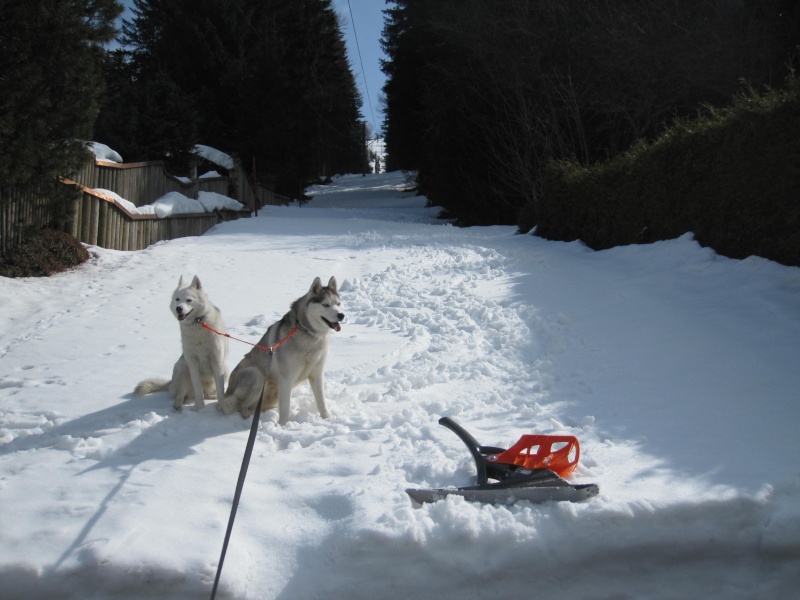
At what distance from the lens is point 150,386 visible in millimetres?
5812

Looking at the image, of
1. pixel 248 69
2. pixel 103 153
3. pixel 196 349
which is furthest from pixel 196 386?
pixel 248 69

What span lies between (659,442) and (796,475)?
0.87m

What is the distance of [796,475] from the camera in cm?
383

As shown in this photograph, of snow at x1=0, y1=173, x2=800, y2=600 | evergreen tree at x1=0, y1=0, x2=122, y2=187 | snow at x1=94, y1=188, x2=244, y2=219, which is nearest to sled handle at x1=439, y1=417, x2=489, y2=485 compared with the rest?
snow at x1=0, y1=173, x2=800, y2=600

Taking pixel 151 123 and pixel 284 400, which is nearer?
pixel 284 400

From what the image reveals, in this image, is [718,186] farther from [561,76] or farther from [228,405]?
[561,76]

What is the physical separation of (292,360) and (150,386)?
167cm

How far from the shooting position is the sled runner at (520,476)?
3.66 meters

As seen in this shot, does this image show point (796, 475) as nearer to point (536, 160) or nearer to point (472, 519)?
point (472, 519)

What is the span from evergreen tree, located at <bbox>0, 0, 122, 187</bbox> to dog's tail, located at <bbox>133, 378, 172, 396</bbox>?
20.1ft

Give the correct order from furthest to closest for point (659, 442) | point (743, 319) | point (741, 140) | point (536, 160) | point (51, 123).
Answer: point (536, 160), point (51, 123), point (741, 140), point (743, 319), point (659, 442)

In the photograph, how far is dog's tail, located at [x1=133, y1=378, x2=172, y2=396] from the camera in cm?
579

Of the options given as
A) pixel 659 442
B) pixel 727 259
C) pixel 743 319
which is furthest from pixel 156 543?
pixel 727 259

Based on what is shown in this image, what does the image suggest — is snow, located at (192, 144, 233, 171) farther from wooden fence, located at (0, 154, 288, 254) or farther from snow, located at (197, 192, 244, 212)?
wooden fence, located at (0, 154, 288, 254)
